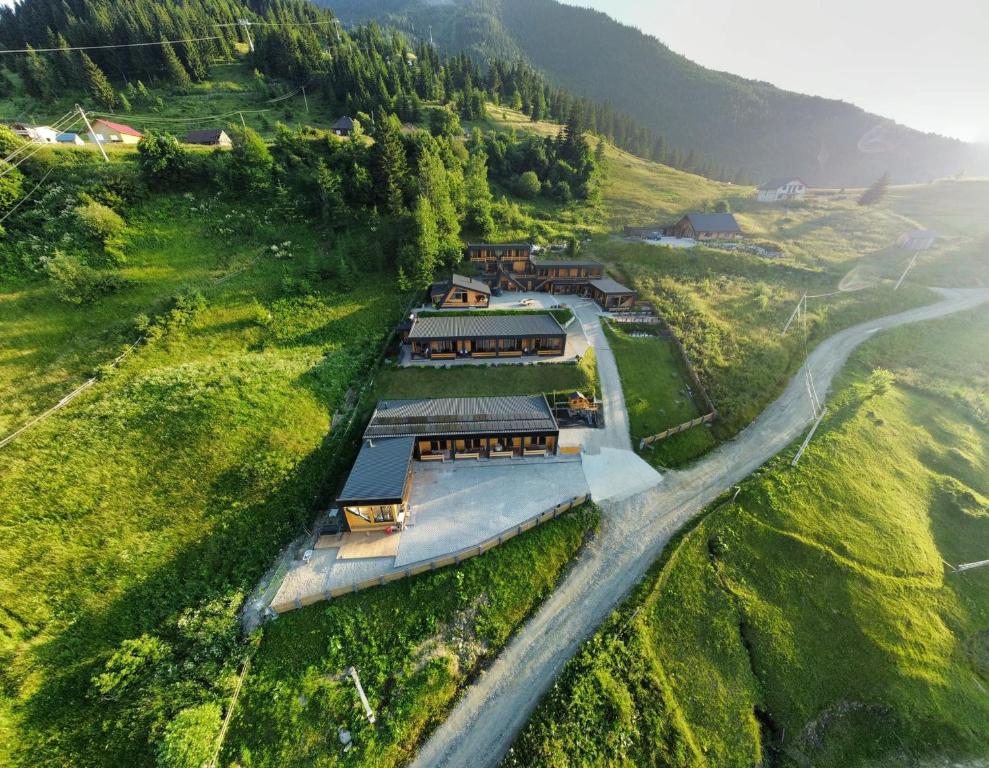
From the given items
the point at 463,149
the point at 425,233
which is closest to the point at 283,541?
the point at 425,233

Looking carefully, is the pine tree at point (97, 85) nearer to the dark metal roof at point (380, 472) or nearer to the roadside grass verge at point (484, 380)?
the roadside grass verge at point (484, 380)

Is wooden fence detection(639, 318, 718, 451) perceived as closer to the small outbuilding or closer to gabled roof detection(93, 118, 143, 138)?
gabled roof detection(93, 118, 143, 138)

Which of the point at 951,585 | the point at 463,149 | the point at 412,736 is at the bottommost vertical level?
the point at 951,585

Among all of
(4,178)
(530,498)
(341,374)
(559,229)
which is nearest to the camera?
(530,498)

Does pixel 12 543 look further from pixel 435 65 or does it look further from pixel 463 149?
pixel 435 65

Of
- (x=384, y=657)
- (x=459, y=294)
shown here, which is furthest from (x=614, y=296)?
(x=384, y=657)

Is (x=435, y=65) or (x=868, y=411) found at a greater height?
(x=435, y=65)

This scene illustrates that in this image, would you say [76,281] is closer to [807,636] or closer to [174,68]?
[807,636]

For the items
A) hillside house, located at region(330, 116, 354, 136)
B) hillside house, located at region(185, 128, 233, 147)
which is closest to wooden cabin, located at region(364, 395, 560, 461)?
hillside house, located at region(185, 128, 233, 147)
